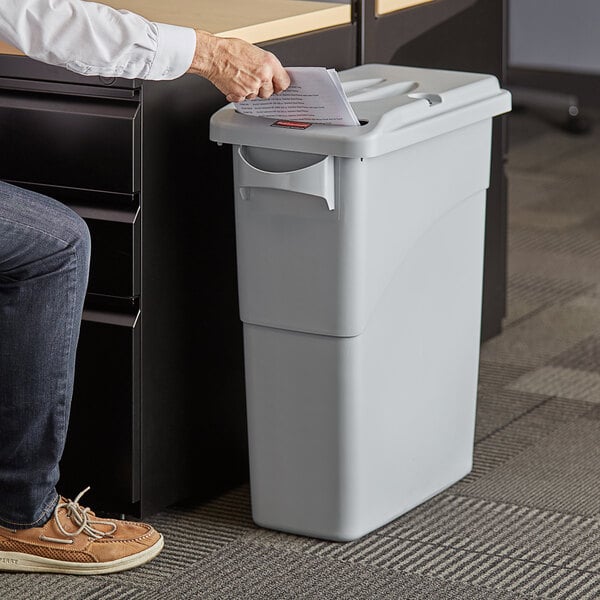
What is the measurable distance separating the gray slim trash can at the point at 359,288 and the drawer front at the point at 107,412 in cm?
18

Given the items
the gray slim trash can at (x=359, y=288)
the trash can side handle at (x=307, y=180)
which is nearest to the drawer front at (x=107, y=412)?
the gray slim trash can at (x=359, y=288)

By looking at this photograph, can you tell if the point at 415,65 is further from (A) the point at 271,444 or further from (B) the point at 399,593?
(B) the point at 399,593

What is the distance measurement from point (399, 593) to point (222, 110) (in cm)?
76

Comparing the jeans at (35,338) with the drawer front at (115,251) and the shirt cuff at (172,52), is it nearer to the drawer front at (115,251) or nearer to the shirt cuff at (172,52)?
the drawer front at (115,251)

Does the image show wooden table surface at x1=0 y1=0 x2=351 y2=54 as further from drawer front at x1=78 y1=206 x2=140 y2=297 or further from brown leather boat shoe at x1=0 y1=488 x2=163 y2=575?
brown leather boat shoe at x1=0 y1=488 x2=163 y2=575

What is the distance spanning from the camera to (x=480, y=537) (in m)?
2.00

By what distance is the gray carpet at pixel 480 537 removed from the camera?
6.04 ft

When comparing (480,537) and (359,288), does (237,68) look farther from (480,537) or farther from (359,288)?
(480,537)

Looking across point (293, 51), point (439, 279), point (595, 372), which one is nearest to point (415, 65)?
point (293, 51)

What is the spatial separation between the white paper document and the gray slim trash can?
1.0 inches

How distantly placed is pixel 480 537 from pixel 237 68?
2.73 ft

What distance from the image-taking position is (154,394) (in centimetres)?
199

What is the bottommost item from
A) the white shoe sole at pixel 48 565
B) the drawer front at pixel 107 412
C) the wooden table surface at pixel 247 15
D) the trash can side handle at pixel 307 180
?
the white shoe sole at pixel 48 565

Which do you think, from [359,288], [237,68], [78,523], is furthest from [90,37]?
[78,523]
